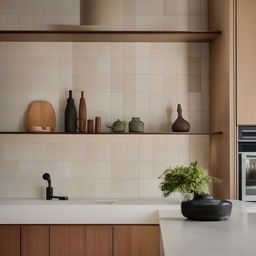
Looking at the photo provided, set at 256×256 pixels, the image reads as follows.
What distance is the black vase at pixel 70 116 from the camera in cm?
524

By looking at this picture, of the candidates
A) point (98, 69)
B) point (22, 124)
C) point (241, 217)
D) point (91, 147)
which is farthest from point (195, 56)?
point (241, 217)

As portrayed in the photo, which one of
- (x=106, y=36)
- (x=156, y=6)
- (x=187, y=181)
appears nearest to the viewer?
(x=187, y=181)


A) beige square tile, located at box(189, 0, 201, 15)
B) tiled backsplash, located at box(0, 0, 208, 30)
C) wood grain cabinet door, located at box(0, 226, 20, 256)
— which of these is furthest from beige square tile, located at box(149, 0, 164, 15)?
wood grain cabinet door, located at box(0, 226, 20, 256)

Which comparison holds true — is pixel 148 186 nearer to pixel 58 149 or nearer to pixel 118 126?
pixel 118 126

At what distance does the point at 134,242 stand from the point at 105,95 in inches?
56.2

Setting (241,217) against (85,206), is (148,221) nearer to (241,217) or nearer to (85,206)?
(85,206)

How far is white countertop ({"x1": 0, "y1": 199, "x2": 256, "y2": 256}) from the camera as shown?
8.11 feet

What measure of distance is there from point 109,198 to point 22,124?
100 cm

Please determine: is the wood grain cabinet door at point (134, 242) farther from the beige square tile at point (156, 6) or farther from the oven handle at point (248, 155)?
the beige square tile at point (156, 6)

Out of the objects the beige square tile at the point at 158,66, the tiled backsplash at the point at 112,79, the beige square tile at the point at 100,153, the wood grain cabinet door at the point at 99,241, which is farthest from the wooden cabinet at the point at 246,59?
the wood grain cabinet door at the point at 99,241

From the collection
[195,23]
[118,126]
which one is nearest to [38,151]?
[118,126]

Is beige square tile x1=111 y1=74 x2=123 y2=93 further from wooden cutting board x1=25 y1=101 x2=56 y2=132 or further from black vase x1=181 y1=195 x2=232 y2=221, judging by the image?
black vase x1=181 y1=195 x2=232 y2=221

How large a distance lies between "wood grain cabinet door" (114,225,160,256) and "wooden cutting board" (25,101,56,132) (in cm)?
123

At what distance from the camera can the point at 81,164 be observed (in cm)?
534
